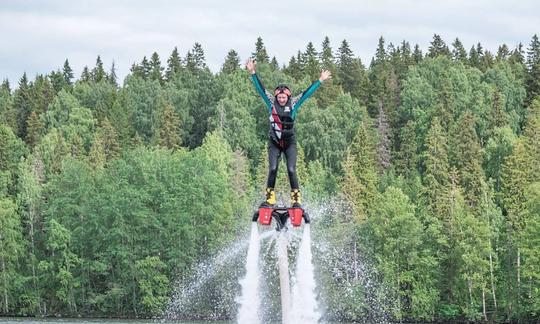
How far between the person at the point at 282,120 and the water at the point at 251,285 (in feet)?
3.66

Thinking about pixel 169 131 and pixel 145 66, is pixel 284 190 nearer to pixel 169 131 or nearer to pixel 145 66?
pixel 169 131

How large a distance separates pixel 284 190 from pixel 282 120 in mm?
71091

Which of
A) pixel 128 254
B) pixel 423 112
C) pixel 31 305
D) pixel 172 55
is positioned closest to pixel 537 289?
pixel 128 254

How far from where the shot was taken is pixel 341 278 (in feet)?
304

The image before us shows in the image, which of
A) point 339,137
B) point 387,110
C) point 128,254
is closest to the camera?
point 128,254

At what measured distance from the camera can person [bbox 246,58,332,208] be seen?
2891 cm

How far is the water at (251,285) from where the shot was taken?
30.0 metres

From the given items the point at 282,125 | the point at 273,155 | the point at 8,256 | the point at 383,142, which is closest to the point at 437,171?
the point at 383,142

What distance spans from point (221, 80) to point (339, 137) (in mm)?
26841

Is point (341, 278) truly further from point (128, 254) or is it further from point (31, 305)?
point (31, 305)

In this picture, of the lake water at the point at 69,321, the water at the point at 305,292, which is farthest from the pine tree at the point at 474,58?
the water at the point at 305,292

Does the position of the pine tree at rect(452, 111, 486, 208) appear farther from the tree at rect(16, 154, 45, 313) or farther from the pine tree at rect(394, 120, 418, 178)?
the tree at rect(16, 154, 45, 313)

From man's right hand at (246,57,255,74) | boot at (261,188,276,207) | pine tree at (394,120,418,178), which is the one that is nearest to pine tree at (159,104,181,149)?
pine tree at (394,120,418,178)

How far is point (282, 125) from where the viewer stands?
2900 centimetres
